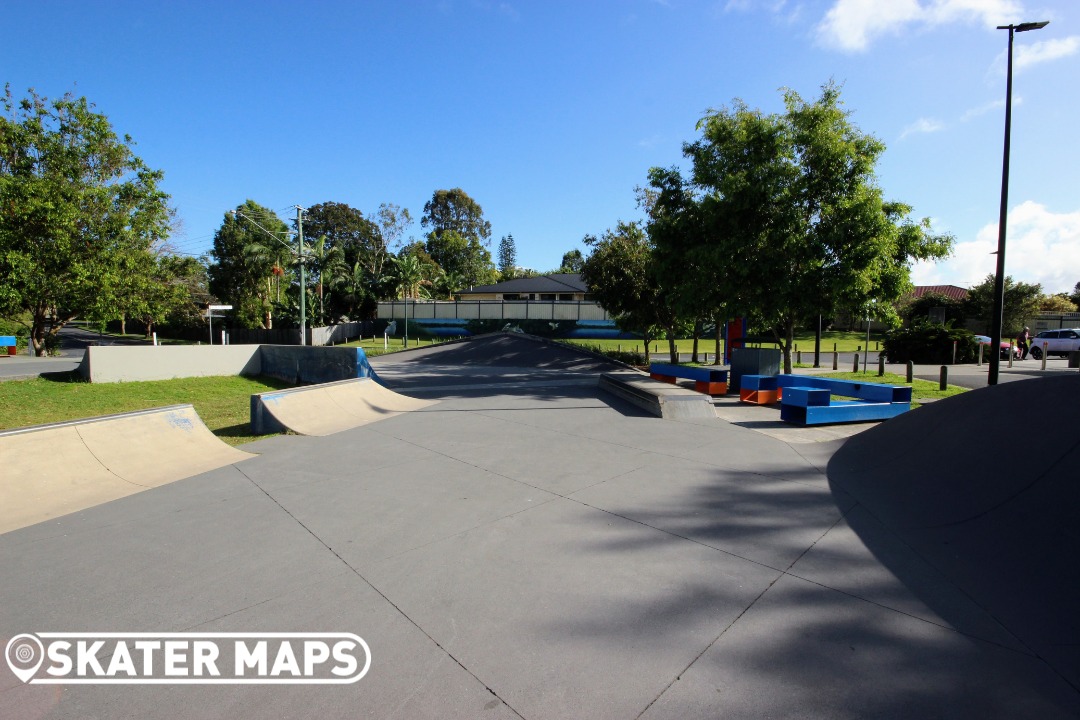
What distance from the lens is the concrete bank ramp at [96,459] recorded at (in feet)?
17.5

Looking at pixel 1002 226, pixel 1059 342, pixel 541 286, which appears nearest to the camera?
pixel 1002 226

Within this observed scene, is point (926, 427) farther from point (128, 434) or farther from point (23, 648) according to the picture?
point (128, 434)

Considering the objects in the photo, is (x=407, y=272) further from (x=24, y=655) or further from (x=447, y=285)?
(x=24, y=655)

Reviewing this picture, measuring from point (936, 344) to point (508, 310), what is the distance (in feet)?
93.4

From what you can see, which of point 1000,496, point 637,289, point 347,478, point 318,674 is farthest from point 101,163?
point 1000,496

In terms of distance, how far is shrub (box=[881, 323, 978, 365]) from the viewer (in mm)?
23688

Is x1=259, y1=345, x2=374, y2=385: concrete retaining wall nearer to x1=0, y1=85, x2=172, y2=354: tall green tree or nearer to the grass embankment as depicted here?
the grass embankment

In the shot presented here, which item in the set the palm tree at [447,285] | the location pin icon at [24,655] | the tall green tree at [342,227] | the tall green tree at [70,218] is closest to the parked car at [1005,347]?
the location pin icon at [24,655]

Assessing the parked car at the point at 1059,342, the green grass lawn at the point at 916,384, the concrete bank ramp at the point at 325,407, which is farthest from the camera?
the parked car at the point at 1059,342

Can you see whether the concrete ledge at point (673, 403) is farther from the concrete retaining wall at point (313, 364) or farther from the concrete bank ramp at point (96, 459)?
the concrete retaining wall at point (313, 364)

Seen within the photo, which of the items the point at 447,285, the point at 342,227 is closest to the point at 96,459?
the point at 447,285

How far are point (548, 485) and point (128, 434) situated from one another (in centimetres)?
566

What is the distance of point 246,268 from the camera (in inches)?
1919

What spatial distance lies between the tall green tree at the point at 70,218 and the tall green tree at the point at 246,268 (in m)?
21.3
